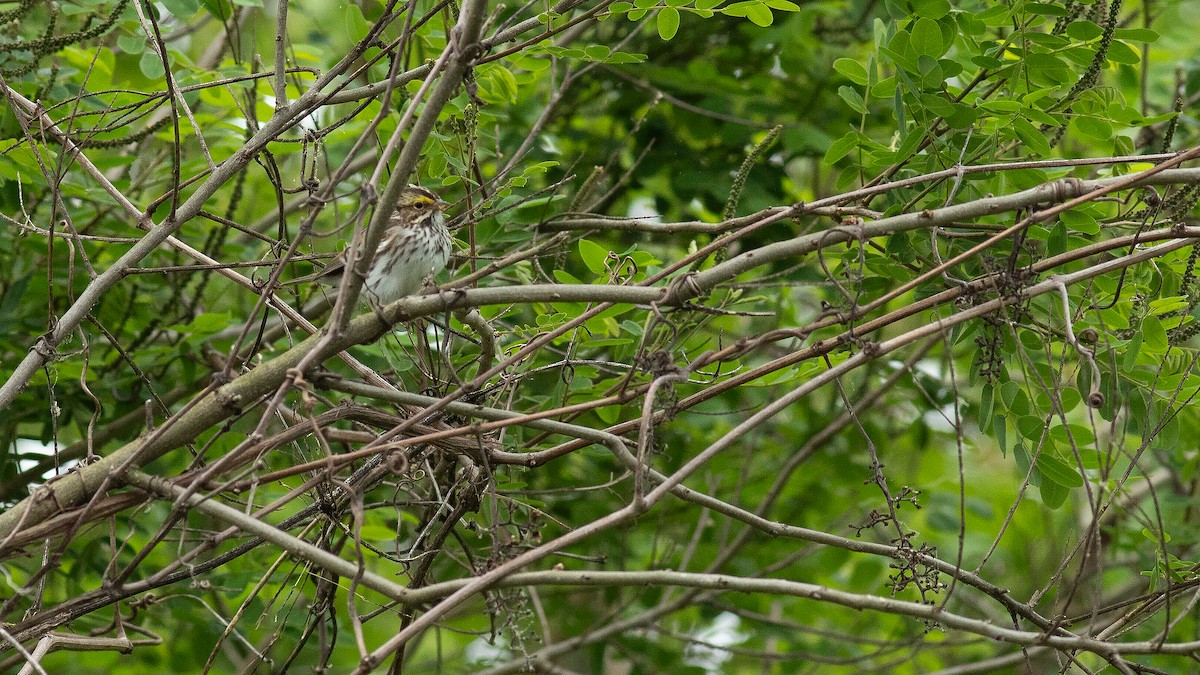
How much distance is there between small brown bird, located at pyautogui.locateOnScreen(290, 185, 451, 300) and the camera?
4.02 m

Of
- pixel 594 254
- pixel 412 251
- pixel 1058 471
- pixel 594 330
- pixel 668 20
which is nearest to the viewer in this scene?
pixel 1058 471

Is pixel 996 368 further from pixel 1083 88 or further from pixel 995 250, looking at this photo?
pixel 1083 88

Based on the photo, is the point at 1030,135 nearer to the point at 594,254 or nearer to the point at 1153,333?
the point at 1153,333

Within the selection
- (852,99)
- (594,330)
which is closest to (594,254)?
(594,330)

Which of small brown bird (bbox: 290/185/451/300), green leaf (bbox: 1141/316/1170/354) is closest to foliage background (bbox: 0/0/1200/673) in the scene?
green leaf (bbox: 1141/316/1170/354)

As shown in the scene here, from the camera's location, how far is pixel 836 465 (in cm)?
668

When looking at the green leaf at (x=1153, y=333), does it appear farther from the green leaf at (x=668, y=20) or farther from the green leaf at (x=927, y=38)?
the green leaf at (x=668, y=20)

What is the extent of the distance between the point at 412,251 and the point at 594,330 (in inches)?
28.3

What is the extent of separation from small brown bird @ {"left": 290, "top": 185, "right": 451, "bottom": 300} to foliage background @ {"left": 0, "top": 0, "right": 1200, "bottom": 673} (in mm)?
157

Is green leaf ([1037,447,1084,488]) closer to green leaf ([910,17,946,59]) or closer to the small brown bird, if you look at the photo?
green leaf ([910,17,946,59])

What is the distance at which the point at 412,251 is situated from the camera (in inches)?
159

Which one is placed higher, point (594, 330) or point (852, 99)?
point (852, 99)

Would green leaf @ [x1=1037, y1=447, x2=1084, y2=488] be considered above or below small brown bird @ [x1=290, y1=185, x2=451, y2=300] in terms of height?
below

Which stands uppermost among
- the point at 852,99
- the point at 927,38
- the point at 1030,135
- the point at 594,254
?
the point at 852,99
